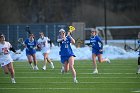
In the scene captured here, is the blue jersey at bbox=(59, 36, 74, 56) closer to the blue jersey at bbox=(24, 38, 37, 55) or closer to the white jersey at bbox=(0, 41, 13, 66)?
the white jersey at bbox=(0, 41, 13, 66)

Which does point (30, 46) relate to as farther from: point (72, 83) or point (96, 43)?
point (72, 83)

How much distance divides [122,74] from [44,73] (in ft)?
11.5

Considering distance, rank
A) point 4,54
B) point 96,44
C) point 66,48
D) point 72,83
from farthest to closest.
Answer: point 96,44
point 4,54
point 66,48
point 72,83

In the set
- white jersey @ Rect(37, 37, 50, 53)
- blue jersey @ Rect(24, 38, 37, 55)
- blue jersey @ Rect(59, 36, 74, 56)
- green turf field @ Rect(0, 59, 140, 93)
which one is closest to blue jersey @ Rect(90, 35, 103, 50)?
green turf field @ Rect(0, 59, 140, 93)

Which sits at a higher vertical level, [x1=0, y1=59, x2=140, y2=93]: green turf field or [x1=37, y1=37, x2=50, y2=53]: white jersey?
[x1=37, y1=37, x2=50, y2=53]: white jersey

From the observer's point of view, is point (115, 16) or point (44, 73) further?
point (115, 16)

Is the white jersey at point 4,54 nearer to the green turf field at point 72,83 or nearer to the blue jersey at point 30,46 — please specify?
the green turf field at point 72,83

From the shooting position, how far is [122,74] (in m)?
27.9

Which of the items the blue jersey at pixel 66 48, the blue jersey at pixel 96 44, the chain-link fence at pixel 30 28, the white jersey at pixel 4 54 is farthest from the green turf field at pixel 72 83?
the chain-link fence at pixel 30 28

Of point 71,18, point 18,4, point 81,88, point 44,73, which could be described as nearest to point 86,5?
point 71,18

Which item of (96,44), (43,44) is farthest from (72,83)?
(43,44)

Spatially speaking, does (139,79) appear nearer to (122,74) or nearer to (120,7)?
(122,74)

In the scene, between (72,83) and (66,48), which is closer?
(72,83)

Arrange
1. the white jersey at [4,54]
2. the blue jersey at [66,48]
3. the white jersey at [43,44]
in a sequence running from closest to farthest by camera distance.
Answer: the blue jersey at [66,48] < the white jersey at [4,54] < the white jersey at [43,44]
